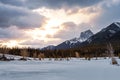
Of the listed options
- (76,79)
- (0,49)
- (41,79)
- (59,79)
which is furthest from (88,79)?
(0,49)

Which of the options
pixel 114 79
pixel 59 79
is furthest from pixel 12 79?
pixel 114 79

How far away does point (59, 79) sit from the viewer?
2036cm

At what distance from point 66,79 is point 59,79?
53 cm

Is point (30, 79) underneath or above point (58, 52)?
underneath

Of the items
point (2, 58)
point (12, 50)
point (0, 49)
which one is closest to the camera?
point (2, 58)

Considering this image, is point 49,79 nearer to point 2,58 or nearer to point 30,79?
point 30,79

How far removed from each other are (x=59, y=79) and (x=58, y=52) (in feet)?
382

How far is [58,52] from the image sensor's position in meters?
137

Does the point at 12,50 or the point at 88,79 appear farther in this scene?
the point at 12,50

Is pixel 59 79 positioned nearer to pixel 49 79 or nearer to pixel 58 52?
pixel 49 79

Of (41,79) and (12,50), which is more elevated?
(12,50)

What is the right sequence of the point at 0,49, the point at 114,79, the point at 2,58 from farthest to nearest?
the point at 0,49 → the point at 2,58 → the point at 114,79

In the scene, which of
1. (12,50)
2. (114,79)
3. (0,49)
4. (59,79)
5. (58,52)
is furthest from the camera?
(58,52)

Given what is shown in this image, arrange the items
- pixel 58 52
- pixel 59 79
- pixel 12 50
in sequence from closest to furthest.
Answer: pixel 59 79, pixel 12 50, pixel 58 52
